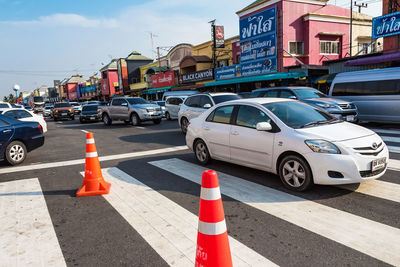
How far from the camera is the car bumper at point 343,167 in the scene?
4227mm

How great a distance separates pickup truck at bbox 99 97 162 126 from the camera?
667 inches

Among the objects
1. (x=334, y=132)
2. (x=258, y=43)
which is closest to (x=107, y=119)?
(x=258, y=43)

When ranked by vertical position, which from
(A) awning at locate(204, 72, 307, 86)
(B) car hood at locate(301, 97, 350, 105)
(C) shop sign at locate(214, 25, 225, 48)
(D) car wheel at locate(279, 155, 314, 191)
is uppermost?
(C) shop sign at locate(214, 25, 225, 48)

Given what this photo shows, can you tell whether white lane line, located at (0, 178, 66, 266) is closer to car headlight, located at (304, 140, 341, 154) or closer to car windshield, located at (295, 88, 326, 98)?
car headlight, located at (304, 140, 341, 154)

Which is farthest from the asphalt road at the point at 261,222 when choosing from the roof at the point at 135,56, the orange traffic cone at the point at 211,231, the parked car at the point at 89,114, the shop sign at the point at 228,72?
the roof at the point at 135,56

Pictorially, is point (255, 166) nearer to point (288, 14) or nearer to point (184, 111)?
point (184, 111)

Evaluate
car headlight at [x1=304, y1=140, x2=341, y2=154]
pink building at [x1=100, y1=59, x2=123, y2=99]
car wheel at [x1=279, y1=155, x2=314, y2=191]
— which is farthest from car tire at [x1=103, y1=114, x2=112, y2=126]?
pink building at [x1=100, y1=59, x2=123, y2=99]

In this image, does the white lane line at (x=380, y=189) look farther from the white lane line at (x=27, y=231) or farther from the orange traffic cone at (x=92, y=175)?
the white lane line at (x=27, y=231)

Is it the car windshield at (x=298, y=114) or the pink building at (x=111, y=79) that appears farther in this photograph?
the pink building at (x=111, y=79)

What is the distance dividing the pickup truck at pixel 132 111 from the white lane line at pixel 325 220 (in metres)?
12.3

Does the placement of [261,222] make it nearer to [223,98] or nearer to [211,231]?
[211,231]

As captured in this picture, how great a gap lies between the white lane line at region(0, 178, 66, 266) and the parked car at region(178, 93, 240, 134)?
23.4 feet

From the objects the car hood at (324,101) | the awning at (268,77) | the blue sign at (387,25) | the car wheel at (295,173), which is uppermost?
the blue sign at (387,25)

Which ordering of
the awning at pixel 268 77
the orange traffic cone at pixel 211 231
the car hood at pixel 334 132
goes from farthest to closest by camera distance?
the awning at pixel 268 77 → the car hood at pixel 334 132 → the orange traffic cone at pixel 211 231
